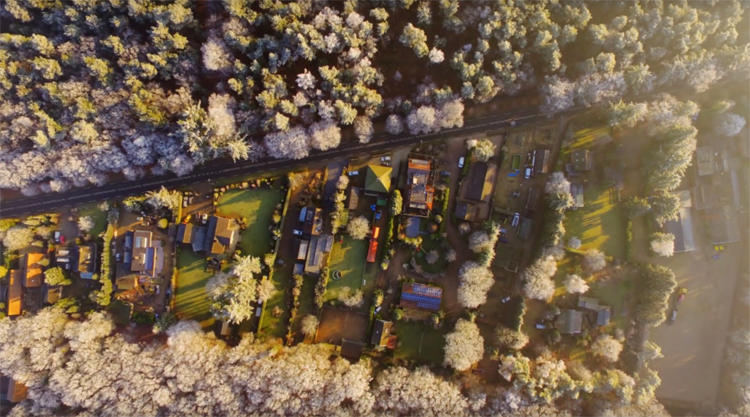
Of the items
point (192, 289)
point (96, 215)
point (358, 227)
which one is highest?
point (358, 227)

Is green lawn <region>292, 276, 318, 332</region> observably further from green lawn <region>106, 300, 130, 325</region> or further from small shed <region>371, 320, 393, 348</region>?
green lawn <region>106, 300, 130, 325</region>

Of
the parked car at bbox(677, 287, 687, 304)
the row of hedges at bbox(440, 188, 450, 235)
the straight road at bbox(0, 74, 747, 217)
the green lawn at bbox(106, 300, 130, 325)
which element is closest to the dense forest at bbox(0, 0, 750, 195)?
the straight road at bbox(0, 74, 747, 217)

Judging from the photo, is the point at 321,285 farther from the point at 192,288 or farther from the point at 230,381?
the point at 192,288

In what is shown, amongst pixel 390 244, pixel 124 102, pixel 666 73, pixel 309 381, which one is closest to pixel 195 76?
pixel 124 102

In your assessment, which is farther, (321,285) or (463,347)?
(321,285)

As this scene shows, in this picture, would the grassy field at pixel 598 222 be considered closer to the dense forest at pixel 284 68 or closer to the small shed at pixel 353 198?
the dense forest at pixel 284 68

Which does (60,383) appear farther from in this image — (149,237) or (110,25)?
(110,25)

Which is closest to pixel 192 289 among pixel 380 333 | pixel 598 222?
pixel 380 333
